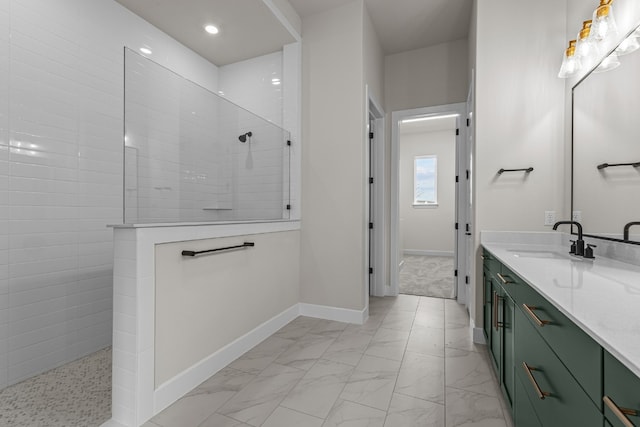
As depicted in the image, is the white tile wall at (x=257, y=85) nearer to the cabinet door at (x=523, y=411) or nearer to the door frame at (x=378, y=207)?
the door frame at (x=378, y=207)

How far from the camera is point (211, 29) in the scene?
2947mm

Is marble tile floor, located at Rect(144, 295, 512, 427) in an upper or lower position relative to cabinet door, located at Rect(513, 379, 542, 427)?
lower

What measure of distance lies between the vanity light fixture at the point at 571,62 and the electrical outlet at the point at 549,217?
98 centimetres

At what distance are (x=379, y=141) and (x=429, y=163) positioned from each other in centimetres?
399

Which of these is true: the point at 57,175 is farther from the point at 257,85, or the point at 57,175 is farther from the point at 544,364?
the point at 544,364

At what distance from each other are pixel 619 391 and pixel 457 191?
11.0ft

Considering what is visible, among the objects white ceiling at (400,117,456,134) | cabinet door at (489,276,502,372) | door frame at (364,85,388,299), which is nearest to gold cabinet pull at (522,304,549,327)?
cabinet door at (489,276,502,372)

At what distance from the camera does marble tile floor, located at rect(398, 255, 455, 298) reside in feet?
13.2

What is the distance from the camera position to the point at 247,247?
2332 mm

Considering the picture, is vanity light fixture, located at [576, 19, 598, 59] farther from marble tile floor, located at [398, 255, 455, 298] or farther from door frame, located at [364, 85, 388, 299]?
marble tile floor, located at [398, 255, 455, 298]

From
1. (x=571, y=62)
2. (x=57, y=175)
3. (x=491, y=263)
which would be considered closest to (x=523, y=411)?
(x=491, y=263)

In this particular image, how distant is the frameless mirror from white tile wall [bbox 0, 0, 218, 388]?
3.38 m

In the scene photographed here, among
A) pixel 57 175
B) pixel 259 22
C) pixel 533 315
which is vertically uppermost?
pixel 259 22

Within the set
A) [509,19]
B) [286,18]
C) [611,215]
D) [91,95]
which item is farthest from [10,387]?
[509,19]
